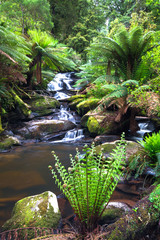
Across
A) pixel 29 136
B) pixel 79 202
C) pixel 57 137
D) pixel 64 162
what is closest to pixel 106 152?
pixel 64 162

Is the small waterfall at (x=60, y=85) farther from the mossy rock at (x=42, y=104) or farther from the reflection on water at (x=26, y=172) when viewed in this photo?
the reflection on water at (x=26, y=172)

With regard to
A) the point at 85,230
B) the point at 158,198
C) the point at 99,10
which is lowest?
the point at 85,230

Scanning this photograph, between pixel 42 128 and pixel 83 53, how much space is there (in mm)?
12492

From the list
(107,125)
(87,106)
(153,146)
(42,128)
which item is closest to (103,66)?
A: (87,106)

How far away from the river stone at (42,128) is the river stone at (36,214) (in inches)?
180

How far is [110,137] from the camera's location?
5688mm

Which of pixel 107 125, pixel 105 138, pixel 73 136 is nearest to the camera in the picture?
pixel 105 138

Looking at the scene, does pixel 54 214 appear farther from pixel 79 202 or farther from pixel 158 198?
pixel 158 198

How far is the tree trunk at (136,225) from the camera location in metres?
1.25

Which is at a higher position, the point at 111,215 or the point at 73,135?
the point at 73,135

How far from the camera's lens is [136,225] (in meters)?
1.29

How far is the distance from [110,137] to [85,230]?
432 centimetres

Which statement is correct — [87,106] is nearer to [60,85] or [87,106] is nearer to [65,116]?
[65,116]

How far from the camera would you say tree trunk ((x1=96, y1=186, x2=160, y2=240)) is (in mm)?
1250
